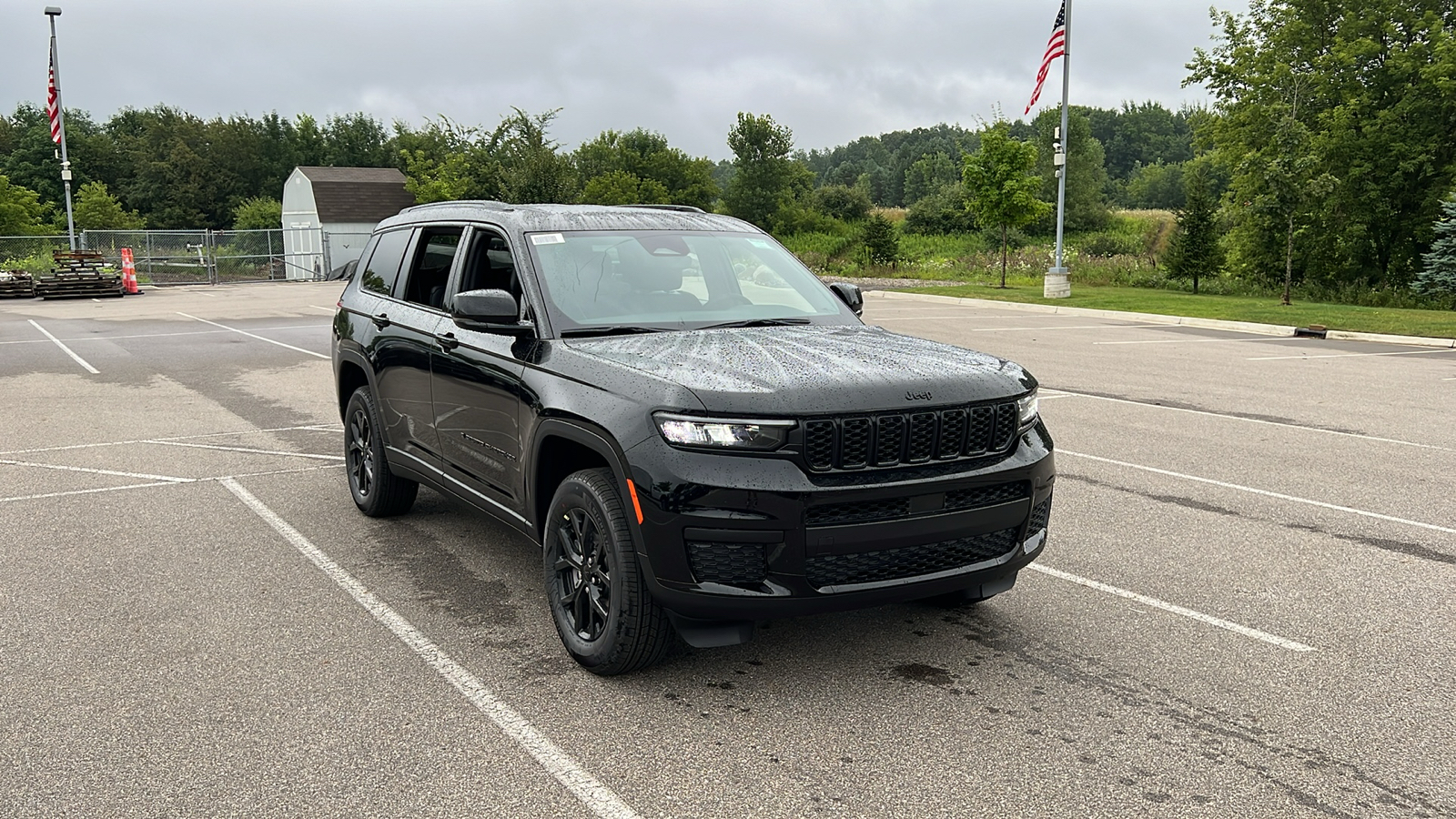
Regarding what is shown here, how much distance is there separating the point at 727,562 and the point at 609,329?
4.66 feet

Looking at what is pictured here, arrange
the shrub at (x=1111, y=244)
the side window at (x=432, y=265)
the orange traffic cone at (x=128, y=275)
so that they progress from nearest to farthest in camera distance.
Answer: the side window at (x=432, y=265)
the orange traffic cone at (x=128, y=275)
the shrub at (x=1111, y=244)

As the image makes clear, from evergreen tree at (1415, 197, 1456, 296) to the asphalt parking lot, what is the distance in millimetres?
24920

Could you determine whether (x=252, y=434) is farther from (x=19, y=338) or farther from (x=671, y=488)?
(x=19, y=338)

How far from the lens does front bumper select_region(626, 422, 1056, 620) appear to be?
366cm

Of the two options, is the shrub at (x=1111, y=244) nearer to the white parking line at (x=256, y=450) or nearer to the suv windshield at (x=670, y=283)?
the white parking line at (x=256, y=450)

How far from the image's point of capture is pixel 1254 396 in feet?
39.5

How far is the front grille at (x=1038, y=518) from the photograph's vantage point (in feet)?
14.1

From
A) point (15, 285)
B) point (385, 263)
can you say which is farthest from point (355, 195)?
point (385, 263)

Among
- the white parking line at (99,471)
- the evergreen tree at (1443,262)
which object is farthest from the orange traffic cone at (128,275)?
the evergreen tree at (1443,262)

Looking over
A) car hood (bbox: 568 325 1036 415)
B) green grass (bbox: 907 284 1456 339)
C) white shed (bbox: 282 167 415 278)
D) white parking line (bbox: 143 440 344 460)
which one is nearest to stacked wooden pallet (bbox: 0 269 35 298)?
white shed (bbox: 282 167 415 278)

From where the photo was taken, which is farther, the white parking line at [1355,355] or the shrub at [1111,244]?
the shrub at [1111,244]

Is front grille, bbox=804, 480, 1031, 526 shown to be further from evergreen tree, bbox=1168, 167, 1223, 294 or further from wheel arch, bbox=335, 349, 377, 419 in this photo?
evergreen tree, bbox=1168, 167, 1223, 294

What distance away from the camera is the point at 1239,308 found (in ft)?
82.9

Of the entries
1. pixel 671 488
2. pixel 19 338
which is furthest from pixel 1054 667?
pixel 19 338
